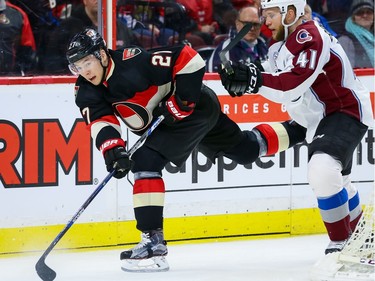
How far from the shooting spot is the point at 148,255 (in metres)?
A: 4.38

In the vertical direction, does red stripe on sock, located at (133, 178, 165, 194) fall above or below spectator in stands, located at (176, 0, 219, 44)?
below

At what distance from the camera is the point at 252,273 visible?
450 cm

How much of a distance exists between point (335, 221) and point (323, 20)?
166 cm

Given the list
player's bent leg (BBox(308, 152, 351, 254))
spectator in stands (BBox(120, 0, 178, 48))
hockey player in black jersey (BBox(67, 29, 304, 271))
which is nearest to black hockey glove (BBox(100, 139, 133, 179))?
hockey player in black jersey (BBox(67, 29, 304, 271))

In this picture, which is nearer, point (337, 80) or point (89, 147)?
point (337, 80)

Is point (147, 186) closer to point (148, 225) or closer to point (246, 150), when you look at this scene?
point (148, 225)

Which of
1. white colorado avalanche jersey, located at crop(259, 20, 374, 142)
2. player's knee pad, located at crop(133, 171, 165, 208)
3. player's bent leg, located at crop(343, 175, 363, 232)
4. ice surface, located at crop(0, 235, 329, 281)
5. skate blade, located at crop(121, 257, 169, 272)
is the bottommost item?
ice surface, located at crop(0, 235, 329, 281)

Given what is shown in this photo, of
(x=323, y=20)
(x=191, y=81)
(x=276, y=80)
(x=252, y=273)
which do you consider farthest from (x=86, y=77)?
(x=323, y=20)

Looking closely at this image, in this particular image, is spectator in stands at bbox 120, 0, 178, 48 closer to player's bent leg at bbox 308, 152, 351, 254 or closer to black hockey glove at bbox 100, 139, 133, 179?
black hockey glove at bbox 100, 139, 133, 179

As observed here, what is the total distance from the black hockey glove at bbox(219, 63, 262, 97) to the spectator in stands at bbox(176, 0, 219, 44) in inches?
51.1

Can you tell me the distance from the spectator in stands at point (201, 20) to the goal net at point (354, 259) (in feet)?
5.40

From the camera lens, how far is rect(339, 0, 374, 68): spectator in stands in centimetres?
562

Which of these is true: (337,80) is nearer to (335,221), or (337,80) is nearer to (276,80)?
(276,80)

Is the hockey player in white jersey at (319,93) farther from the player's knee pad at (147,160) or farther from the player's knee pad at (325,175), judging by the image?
the player's knee pad at (147,160)
